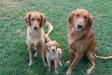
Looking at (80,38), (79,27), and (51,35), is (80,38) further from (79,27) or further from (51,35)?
(51,35)

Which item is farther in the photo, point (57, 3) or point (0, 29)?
point (57, 3)

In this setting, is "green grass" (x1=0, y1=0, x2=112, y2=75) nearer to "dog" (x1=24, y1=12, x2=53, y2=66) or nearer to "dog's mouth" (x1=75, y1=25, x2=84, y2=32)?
"dog" (x1=24, y1=12, x2=53, y2=66)

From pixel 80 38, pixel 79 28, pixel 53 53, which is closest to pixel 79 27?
pixel 79 28

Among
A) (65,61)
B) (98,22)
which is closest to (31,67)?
(65,61)

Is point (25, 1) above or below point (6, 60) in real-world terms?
above

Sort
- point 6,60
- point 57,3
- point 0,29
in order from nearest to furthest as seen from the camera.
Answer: point 6,60
point 0,29
point 57,3

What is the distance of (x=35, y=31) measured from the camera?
19.5 ft

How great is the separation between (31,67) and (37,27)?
848mm

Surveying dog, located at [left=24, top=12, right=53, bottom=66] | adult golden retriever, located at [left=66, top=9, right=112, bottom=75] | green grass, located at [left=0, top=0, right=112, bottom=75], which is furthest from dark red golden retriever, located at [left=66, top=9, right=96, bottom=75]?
dog, located at [left=24, top=12, right=53, bottom=66]

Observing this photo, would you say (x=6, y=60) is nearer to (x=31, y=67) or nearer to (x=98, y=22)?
(x=31, y=67)

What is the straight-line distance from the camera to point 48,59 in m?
5.92

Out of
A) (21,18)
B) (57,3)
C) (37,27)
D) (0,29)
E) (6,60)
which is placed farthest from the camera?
(57,3)

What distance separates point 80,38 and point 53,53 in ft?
1.88

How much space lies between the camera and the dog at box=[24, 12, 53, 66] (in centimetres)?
578
